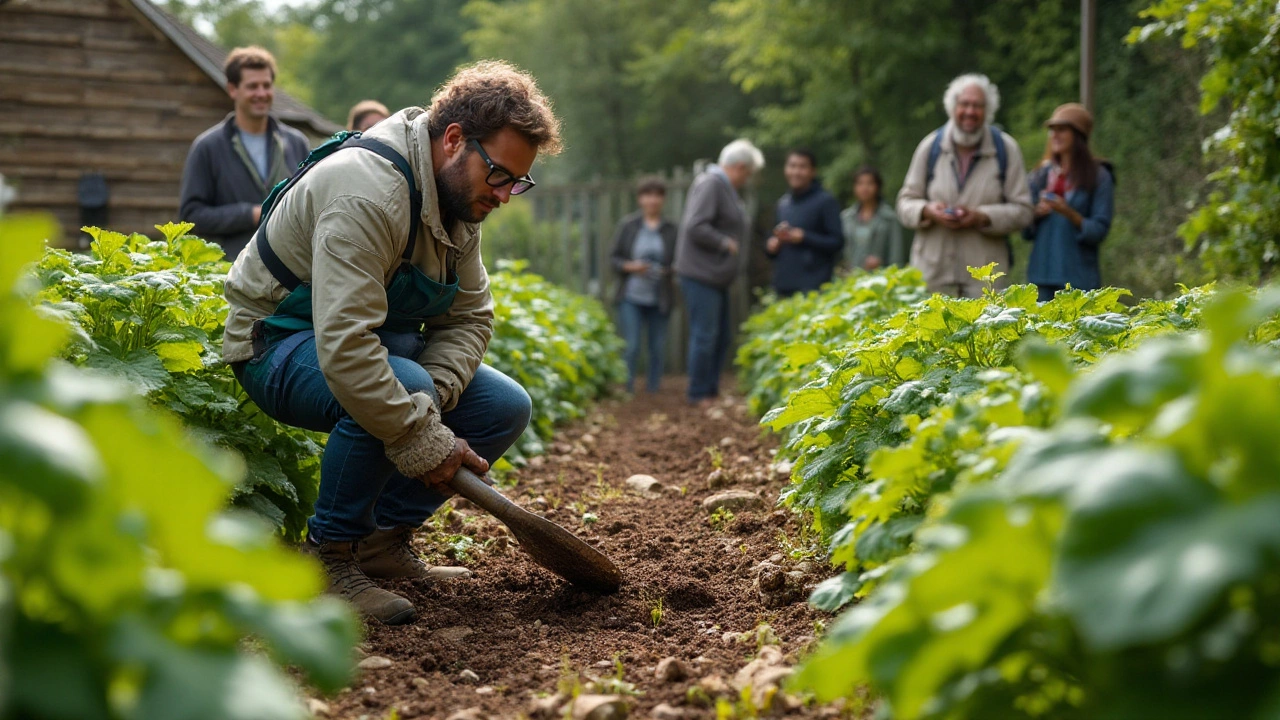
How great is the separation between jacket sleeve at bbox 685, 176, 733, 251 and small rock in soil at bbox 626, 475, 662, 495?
12.9 feet

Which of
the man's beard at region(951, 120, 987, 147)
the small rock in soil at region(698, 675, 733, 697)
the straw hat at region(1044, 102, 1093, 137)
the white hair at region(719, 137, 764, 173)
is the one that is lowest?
the small rock in soil at region(698, 675, 733, 697)

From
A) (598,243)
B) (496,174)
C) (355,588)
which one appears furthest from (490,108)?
(598,243)

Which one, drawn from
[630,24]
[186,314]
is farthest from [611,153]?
[186,314]

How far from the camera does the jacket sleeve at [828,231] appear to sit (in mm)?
9719

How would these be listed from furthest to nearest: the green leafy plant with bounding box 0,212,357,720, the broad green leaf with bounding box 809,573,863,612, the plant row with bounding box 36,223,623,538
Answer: the plant row with bounding box 36,223,623,538, the broad green leaf with bounding box 809,573,863,612, the green leafy plant with bounding box 0,212,357,720

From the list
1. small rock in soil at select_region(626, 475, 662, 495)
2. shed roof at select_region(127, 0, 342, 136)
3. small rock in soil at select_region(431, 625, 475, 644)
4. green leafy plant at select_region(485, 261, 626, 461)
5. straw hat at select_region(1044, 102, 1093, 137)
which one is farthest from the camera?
shed roof at select_region(127, 0, 342, 136)

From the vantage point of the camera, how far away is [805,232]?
384 inches

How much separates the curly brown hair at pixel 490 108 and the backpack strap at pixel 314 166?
6.6 inches

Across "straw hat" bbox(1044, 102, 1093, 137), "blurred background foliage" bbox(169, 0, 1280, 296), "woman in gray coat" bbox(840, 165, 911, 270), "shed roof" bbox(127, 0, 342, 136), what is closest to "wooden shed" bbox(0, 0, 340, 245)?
"shed roof" bbox(127, 0, 342, 136)

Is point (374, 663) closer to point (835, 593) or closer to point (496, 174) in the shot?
point (835, 593)

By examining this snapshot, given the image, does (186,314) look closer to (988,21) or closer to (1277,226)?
(1277,226)

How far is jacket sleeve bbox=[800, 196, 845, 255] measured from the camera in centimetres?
972

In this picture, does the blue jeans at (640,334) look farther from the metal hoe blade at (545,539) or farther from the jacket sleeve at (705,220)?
the metal hoe blade at (545,539)

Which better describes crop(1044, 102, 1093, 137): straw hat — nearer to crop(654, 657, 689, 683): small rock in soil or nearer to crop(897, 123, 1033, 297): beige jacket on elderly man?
crop(897, 123, 1033, 297): beige jacket on elderly man
